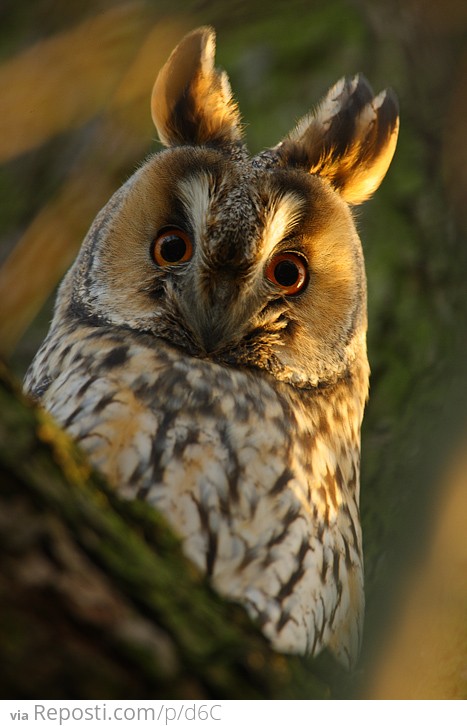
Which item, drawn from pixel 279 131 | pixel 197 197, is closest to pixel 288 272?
pixel 197 197

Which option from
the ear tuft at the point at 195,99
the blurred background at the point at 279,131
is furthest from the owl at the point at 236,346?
the blurred background at the point at 279,131

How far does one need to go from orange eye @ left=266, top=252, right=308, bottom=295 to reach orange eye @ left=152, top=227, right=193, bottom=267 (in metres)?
0.22

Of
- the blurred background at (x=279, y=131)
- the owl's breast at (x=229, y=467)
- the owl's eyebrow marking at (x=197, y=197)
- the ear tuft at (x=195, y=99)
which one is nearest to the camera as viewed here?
the owl's breast at (x=229, y=467)

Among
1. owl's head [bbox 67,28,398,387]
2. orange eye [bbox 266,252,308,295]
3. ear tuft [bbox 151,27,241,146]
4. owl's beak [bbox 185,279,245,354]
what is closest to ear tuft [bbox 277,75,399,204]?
owl's head [bbox 67,28,398,387]

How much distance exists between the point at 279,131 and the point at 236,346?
Answer: 1.38 metres

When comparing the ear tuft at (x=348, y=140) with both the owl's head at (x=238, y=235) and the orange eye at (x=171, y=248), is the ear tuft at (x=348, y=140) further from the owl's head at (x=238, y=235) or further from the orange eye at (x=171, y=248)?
the orange eye at (x=171, y=248)

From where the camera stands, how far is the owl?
2.03 m

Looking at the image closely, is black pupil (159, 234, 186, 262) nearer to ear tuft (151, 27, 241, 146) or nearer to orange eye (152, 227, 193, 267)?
orange eye (152, 227, 193, 267)

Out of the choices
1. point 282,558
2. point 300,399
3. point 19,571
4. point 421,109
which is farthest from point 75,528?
point 421,109

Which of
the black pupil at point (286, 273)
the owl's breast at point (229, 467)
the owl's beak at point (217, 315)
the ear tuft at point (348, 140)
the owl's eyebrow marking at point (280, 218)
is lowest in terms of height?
the owl's breast at point (229, 467)

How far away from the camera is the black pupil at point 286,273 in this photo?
7.25 ft

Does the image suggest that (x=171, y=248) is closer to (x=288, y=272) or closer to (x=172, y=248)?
(x=172, y=248)

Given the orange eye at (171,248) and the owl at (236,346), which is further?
the orange eye at (171,248)
